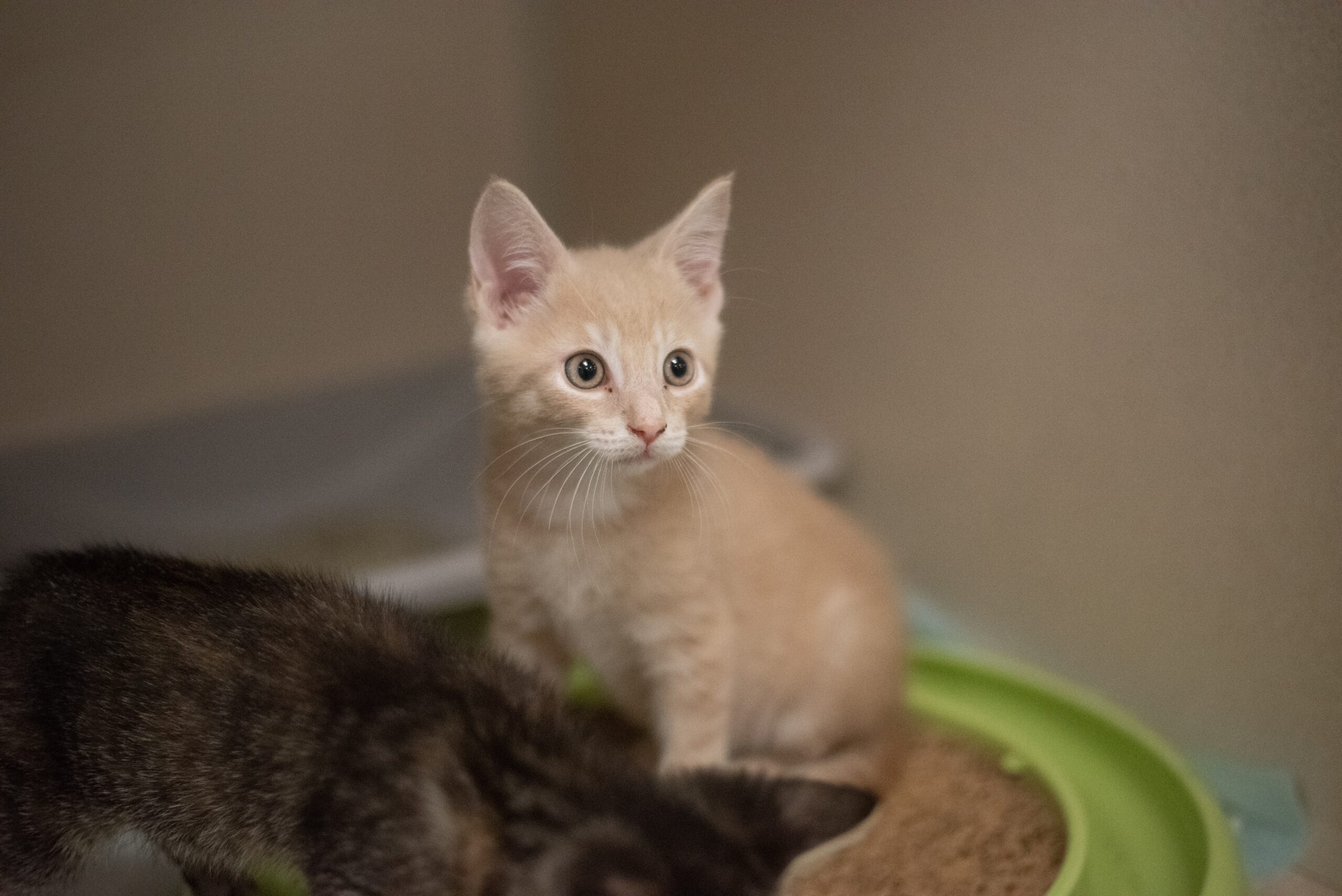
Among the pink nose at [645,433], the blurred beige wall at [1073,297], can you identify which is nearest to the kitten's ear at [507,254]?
the pink nose at [645,433]

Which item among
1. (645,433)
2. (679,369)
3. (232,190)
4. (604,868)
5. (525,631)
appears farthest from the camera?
(232,190)

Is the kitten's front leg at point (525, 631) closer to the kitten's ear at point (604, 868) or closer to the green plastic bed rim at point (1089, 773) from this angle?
the green plastic bed rim at point (1089, 773)

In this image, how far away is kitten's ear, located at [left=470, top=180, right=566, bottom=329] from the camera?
3.88ft

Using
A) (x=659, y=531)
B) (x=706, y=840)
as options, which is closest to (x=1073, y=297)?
(x=659, y=531)

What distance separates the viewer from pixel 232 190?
2.45m

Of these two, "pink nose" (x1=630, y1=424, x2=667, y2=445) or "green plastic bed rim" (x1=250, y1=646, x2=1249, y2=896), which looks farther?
"green plastic bed rim" (x1=250, y1=646, x2=1249, y2=896)

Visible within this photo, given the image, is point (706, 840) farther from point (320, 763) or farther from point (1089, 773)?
point (1089, 773)

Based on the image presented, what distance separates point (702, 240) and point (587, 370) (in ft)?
0.77

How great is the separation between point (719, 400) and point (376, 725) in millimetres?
1486

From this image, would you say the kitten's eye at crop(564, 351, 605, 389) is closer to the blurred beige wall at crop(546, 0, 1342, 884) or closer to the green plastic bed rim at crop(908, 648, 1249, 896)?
the blurred beige wall at crop(546, 0, 1342, 884)

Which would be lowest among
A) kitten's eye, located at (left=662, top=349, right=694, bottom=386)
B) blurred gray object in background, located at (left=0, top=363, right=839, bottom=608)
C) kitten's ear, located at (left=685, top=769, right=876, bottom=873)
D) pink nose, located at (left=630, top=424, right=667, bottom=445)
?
blurred gray object in background, located at (left=0, top=363, right=839, bottom=608)

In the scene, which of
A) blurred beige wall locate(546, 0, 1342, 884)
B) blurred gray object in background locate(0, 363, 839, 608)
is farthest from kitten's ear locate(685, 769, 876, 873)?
blurred gray object in background locate(0, 363, 839, 608)

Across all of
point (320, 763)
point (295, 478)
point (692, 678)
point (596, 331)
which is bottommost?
point (295, 478)

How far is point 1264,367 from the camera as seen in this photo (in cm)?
143
